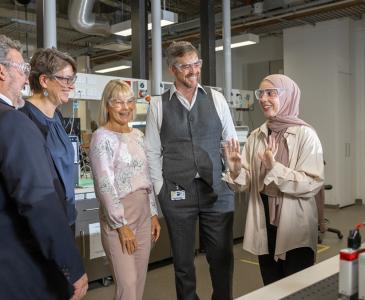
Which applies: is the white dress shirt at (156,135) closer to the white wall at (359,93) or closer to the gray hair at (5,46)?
the gray hair at (5,46)

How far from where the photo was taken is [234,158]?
210cm

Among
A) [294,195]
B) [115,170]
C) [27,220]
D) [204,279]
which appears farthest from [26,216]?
[204,279]

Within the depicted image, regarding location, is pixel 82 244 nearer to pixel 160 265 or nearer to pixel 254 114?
pixel 160 265

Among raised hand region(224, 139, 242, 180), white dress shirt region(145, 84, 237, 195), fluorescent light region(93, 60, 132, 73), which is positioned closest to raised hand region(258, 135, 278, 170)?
raised hand region(224, 139, 242, 180)

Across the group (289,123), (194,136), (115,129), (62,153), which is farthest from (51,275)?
(289,123)

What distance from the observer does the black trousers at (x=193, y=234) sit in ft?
7.16

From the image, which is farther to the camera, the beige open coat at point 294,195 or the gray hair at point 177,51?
the gray hair at point 177,51

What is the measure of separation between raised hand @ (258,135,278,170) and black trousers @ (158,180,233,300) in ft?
1.23

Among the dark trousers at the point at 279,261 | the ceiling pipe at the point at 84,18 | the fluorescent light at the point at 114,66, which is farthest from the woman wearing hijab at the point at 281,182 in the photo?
the fluorescent light at the point at 114,66

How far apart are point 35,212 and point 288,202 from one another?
46.2 inches

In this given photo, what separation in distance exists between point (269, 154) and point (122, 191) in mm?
728

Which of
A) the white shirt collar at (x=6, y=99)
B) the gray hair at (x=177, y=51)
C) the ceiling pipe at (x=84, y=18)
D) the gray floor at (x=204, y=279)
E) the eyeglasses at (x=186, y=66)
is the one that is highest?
the ceiling pipe at (x=84, y=18)

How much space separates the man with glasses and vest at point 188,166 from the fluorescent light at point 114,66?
6760mm

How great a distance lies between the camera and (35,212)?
4.07 feet
